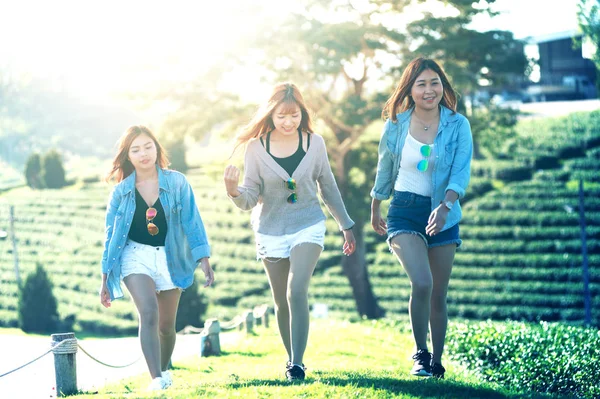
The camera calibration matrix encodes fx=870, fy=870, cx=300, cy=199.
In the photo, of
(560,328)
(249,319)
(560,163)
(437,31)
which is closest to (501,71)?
(437,31)

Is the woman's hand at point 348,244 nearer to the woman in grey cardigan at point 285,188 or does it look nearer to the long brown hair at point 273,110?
the woman in grey cardigan at point 285,188

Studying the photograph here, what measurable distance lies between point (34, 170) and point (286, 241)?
140 ft

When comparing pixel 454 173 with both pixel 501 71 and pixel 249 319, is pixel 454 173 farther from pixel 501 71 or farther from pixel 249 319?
pixel 501 71

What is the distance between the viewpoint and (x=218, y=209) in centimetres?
3481

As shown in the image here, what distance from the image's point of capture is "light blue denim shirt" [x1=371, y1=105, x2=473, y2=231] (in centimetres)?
537

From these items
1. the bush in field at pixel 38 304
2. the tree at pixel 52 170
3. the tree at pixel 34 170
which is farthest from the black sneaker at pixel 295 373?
the tree at pixel 34 170

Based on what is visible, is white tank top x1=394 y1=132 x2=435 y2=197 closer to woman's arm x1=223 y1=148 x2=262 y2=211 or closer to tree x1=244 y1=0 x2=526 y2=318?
woman's arm x1=223 y1=148 x2=262 y2=211

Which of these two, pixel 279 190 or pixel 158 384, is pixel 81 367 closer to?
pixel 158 384

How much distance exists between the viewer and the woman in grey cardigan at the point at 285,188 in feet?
18.1

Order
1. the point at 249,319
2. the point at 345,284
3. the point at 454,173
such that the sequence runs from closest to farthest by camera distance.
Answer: the point at 454,173
the point at 249,319
the point at 345,284

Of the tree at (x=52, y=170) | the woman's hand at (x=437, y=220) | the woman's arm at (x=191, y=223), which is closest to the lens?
the woman's hand at (x=437, y=220)

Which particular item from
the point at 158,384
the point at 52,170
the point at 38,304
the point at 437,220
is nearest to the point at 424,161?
the point at 437,220

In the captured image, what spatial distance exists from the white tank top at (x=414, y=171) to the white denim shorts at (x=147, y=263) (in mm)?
1582

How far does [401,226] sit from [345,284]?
2115 centimetres
